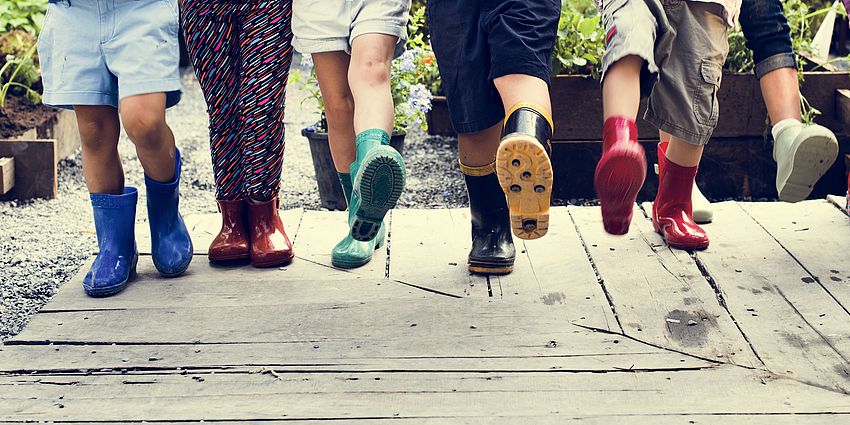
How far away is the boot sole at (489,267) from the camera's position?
3.10m

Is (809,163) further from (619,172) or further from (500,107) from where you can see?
(500,107)

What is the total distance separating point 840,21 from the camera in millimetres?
6473

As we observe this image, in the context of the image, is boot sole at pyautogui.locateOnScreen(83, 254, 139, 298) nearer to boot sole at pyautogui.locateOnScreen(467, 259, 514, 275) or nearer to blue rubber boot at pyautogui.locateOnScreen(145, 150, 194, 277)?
blue rubber boot at pyautogui.locateOnScreen(145, 150, 194, 277)

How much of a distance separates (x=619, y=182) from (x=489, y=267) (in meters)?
0.65

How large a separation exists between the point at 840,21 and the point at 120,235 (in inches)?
199

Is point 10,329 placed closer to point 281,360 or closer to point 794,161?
point 281,360

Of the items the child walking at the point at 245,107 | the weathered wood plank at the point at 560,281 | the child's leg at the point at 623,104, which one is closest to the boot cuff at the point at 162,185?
the child walking at the point at 245,107

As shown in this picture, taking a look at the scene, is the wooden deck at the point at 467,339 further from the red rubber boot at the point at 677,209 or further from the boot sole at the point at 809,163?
the boot sole at the point at 809,163

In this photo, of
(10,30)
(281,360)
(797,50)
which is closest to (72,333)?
(281,360)

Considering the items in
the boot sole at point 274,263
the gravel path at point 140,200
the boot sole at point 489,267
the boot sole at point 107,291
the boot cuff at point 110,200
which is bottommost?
the gravel path at point 140,200

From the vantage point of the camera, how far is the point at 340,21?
296cm

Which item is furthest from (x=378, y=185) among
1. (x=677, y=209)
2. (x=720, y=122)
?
(x=720, y=122)

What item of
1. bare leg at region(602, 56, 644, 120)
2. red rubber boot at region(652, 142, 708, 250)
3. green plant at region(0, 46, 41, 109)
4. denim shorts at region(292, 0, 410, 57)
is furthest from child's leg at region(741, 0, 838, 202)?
green plant at region(0, 46, 41, 109)

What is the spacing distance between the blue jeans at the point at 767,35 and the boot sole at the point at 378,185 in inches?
50.6
